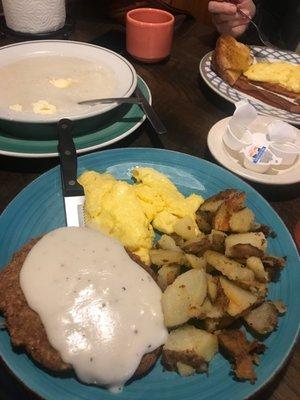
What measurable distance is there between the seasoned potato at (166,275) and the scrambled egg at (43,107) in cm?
92

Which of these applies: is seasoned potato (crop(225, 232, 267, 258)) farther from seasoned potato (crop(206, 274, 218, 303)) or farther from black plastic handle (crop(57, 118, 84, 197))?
black plastic handle (crop(57, 118, 84, 197))

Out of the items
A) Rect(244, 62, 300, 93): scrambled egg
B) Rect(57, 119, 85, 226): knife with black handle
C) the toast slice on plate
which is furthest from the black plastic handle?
Rect(244, 62, 300, 93): scrambled egg

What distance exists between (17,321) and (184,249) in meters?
0.54

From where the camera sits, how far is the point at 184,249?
4.10 feet

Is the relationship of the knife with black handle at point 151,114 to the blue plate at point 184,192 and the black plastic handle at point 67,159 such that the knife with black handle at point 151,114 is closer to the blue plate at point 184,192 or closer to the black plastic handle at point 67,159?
the blue plate at point 184,192

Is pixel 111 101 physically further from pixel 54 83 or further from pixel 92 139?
pixel 54 83

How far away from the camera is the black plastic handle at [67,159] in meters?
1.44

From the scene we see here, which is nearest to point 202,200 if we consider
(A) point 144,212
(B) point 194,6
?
(A) point 144,212

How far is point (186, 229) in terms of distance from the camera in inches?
53.4

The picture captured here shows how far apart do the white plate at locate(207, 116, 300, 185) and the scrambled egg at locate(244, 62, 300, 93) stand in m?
0.55

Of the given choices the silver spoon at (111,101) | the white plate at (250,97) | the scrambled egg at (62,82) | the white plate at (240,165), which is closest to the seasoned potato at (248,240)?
the white plate at (240,165)

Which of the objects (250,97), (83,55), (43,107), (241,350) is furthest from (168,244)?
(83,55)

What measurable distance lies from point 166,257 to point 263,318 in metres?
0.34

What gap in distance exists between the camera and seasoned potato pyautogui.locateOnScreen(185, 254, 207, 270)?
3.88 ft
